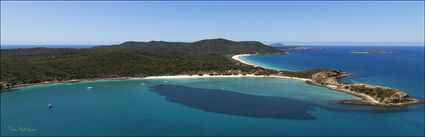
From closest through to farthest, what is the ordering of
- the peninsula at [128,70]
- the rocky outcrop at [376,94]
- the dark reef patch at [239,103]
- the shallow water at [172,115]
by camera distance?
the shallow water at [172,115] < the dark reef patch at [239,103] < the rocky outcrop at [376,94] < the peninsula at [128,70]

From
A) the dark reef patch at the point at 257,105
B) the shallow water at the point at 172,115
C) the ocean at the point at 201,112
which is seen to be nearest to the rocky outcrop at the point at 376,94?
the dark reef patch at the point at 257,105

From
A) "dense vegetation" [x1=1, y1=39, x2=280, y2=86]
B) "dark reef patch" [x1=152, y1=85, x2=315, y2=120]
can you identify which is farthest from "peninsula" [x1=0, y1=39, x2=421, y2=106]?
"dark reef patch" [x1=152, y1=85, x2=315, y2=120]

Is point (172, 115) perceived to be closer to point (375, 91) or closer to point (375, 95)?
point (375, 95)

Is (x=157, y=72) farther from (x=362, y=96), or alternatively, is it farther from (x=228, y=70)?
(x=362, y=96)

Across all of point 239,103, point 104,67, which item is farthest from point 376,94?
point 104,67

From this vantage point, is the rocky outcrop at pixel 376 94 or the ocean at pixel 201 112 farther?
the rocky outcrop at pixel 376 94

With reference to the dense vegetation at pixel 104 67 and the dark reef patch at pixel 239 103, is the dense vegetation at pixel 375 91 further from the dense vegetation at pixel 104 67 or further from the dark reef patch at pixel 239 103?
the dense vegetation at pixel 104 67

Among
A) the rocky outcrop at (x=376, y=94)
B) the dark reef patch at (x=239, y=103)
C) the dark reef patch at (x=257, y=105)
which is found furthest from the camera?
the rocky outcrop at (x=376, y=94)
